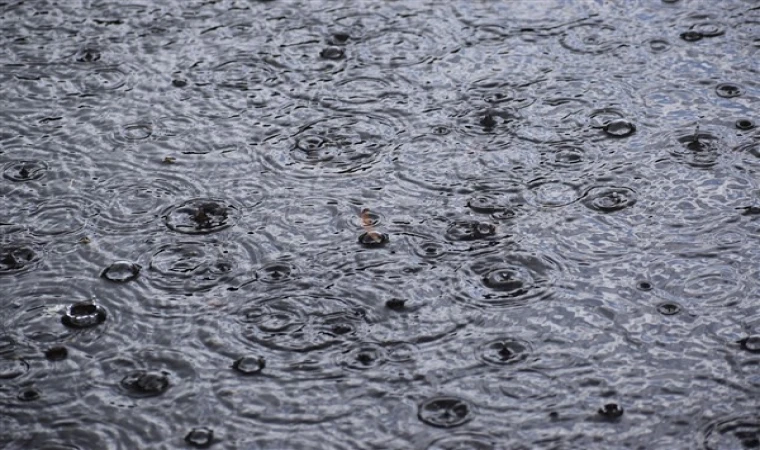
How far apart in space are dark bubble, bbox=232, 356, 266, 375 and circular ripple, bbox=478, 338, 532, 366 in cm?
50

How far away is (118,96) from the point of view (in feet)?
10.6

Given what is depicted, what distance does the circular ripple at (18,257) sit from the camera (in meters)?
2.57

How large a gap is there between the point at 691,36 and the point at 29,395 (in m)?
2.42

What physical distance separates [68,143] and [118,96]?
0.93 feet

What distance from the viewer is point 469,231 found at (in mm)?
2629

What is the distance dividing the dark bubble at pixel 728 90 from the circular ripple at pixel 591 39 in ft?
1.31

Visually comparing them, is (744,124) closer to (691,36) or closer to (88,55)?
(691,36)

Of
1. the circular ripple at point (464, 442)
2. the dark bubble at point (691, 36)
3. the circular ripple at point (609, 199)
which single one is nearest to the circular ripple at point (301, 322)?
the circular ripple at point (464, 442)

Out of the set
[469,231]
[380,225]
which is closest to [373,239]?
[380,225]

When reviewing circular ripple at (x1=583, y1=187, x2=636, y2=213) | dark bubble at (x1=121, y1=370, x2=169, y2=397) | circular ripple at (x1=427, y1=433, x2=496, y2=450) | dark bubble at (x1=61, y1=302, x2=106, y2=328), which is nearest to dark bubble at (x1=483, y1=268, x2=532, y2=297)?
circular ripple at (x1=583, y1=187, x2=636, y2=213)

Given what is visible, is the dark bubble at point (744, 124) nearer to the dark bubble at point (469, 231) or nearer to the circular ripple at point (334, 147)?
the dark bubble at point (469, 231)

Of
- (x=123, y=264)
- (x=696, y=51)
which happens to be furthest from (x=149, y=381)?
(x=696, y=51)

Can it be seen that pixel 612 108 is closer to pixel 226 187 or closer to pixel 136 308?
pixel 226 187

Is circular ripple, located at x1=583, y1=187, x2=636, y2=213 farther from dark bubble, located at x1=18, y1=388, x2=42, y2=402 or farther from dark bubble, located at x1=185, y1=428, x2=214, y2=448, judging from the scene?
dark bubble, located at x1=18, y1=388, x2=42, y2=402
